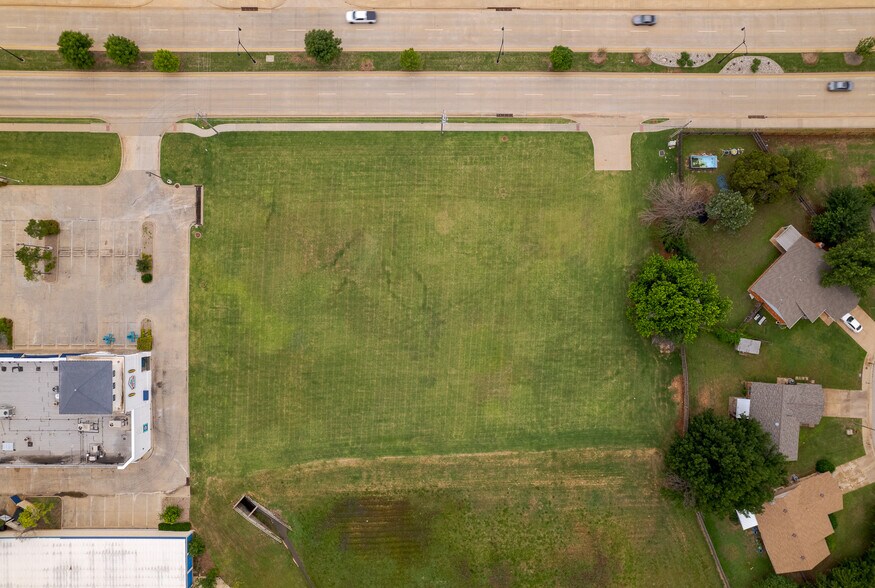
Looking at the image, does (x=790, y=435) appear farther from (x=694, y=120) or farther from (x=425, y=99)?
(x=425, y=99)

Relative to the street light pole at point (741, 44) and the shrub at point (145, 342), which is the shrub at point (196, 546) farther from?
the street light pole at point (741, 44)

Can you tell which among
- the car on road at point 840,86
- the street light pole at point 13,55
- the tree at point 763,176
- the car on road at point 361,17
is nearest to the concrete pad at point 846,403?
the tree at point 763,176

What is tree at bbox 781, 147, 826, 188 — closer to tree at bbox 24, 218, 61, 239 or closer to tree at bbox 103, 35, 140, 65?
Answer: tree at bbox 103, 35, 140, 65

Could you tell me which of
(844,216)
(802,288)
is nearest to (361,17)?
(844,216)

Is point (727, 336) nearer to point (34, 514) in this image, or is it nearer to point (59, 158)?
point (59, 158)

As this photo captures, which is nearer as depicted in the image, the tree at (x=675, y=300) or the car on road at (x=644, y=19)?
the tree at (x=675, y=300)

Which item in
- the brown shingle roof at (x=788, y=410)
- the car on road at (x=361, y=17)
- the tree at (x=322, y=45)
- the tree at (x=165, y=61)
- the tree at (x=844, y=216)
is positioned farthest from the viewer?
the car on road at (x=361, y=17)
